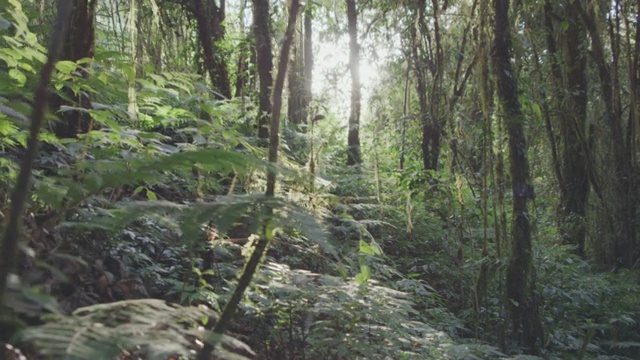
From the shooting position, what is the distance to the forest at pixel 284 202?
158 cm

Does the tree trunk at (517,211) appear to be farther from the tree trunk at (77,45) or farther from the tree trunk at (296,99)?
the tree trunk at (296,99)

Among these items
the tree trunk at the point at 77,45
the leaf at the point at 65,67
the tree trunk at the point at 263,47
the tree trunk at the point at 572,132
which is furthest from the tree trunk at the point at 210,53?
the tree trunk at the point at 572,132

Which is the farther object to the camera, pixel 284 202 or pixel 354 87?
pixel 354 87

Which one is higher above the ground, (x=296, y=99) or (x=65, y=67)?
(x=296, y=99)

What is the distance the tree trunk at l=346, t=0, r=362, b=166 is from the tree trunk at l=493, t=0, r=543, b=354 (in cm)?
585

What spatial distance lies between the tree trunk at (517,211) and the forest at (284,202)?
0.06 ft

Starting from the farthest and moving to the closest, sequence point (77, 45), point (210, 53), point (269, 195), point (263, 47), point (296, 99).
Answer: point (296, 99), point (210, 53), point (263, 47), point (77, 45), point (269, 195)

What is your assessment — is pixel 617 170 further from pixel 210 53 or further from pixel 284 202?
pixel 284 202

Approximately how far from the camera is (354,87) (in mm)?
11570

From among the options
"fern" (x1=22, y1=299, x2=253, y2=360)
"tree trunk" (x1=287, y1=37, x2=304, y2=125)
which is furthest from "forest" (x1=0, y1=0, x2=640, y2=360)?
"tree trunk" (x1=287, y1=37, x2=304, y2=125)

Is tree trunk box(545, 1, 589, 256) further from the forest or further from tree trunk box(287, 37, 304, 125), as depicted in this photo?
tree trunk box(287, 37, 304, 125)

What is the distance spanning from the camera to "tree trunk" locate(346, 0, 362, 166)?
10945 mm

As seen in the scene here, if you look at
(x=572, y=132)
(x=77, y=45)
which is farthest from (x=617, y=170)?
(x=77, y=45)

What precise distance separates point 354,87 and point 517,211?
7045 mm
